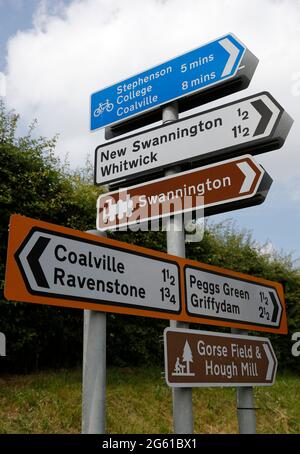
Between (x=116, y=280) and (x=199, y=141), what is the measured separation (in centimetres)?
148

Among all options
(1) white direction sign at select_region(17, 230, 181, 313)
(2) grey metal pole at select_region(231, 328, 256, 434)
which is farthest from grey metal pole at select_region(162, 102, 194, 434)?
(2) grey metal pole at select_region(231, 328, 256, 434)

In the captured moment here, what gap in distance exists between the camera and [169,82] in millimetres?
3775

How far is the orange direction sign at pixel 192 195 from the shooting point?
3111 millimetres

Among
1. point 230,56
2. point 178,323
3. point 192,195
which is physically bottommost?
point 178,323

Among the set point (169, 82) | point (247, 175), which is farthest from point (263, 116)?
point (169, 82)

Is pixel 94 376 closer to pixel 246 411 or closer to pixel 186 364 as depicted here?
pixel 186 364

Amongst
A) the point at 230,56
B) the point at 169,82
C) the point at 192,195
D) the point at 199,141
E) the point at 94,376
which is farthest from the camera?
the point at 169,82

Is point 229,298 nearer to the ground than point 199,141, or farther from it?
nearer to the ground

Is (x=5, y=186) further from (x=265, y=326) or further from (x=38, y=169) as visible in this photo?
(x=265, y=326)

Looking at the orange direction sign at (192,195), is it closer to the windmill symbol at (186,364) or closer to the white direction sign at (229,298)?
the white direction sign at (229,298)

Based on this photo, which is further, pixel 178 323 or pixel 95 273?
pixel 178 323

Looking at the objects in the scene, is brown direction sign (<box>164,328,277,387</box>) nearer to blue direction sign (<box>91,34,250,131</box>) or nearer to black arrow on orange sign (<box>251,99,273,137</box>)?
black arrow on orange sign (<box>251,99,273,137</box>)

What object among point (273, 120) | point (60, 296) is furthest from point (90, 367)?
point (273, 120)

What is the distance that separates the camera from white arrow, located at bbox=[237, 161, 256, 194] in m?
3.08
